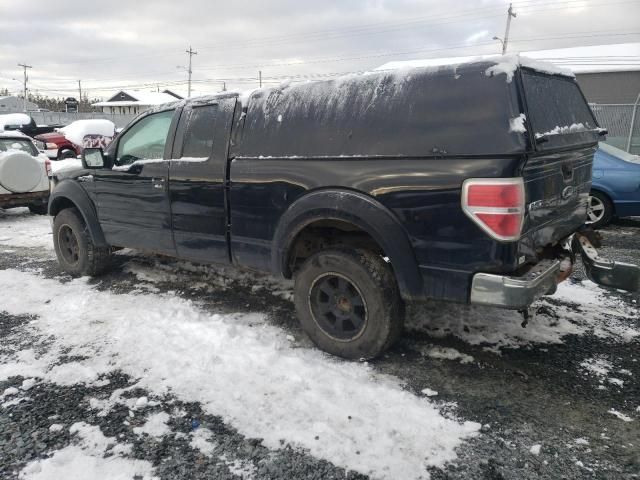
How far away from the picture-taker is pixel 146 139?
15.7 feet

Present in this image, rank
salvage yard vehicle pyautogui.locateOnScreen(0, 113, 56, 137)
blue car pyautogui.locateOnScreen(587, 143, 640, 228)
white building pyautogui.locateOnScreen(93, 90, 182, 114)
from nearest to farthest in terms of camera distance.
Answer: blue car pyautogui.locateOnScreen(587, 143, 640, 228), salvage yard vehicle pyautogui.locateOnScreen(0, 113, 56, 137), white building pyautogui.locateOnScreen(93, 90, 182, 114)

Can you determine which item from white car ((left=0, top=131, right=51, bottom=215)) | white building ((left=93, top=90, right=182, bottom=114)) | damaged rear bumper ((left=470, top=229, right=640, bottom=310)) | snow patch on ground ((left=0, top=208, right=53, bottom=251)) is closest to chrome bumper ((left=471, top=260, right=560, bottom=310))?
damaged rear bumper ((left=470, top=229, right=640, bottom=310))

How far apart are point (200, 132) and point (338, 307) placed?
78.2 inches

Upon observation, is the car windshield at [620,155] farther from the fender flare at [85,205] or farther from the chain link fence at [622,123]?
the fender flare at [85,205]

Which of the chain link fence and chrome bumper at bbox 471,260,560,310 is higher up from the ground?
the chain link fence

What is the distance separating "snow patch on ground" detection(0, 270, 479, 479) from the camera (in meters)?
2.59

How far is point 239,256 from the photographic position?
13.3 ft

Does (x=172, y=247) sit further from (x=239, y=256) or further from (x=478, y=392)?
(x=478, y=392)

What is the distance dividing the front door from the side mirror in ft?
0.30

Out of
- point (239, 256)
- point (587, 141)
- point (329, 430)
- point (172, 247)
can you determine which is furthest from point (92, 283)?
point (587, 141)

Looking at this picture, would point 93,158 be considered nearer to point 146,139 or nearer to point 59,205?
point 146,139

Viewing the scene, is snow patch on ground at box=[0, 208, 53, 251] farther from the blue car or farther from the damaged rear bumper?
the blue car

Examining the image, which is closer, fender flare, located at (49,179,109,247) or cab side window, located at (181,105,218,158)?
cab side window, located at (181,105,218,158)

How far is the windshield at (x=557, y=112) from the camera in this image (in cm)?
297
